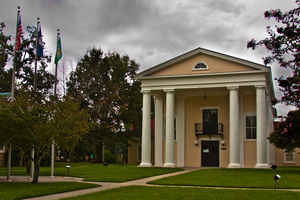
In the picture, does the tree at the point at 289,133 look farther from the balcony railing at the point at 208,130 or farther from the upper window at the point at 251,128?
the balcony railing at the point at 208,130

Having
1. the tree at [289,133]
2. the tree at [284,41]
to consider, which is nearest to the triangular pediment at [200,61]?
the tree at [289,133]

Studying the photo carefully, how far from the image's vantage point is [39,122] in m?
17.0

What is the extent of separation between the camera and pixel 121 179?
20734mm

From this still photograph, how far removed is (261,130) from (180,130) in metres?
7.87

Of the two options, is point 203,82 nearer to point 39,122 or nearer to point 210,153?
point 210,153

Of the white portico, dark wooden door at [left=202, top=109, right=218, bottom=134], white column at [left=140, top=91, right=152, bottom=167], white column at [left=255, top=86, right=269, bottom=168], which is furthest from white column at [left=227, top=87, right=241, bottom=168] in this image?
white column at [left=140, top=91, right=152, bottom=167]

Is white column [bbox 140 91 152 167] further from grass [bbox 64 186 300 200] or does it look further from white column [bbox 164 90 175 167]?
grass [bbox 64 186 300 200]

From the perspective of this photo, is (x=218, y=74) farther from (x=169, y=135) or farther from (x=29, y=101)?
(x=29, y=101)

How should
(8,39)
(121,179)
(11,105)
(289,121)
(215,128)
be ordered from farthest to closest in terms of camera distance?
(8,39) < (215,128) < (289,121) < (121,179) < (11,105)

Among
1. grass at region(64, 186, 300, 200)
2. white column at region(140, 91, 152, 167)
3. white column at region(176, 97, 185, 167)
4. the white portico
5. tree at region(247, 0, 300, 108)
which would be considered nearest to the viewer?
tree at region(247, 0, 300, 108)

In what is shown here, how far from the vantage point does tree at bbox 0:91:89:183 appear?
54.5 feet

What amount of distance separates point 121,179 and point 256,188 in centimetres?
691

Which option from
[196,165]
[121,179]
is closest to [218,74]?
[196,165]

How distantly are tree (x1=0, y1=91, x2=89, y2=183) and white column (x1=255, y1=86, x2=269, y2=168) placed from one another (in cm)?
1657
